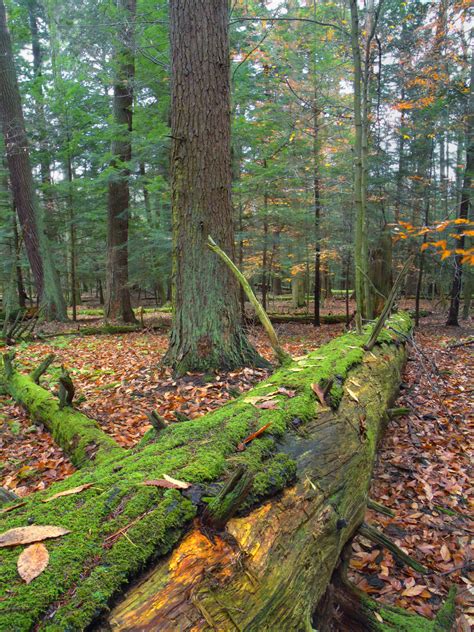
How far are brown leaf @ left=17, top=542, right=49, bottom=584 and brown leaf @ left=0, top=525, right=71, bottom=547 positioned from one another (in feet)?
0.10

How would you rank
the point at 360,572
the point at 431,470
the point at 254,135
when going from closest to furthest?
the point at 360,572 < the point at 431,470 < the point at 254,135

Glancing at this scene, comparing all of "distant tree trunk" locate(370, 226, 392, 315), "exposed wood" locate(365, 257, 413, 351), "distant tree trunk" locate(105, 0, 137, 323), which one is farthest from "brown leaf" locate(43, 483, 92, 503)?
"distant tree trunk" locate(105, 0, 137, 323)

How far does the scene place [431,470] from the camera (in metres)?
3.64

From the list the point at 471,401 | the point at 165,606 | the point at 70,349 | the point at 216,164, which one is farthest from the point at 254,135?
the point at 165,606

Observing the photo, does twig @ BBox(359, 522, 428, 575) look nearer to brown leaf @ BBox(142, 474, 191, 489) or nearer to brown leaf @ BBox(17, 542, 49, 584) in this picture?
brown leaf @ BBox(142, 474, 191, 489)

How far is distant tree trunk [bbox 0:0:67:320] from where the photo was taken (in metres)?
11.9

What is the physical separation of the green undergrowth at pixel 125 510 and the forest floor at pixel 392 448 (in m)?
0.49

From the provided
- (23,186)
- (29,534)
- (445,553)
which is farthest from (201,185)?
(23,186)

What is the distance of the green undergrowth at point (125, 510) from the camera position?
110 centimetres

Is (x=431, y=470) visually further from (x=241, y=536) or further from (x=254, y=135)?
(x=254, y=135)

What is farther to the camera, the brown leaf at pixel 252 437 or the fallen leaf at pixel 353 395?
the fallen leaf at pixel 353 395

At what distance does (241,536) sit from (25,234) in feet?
45.4

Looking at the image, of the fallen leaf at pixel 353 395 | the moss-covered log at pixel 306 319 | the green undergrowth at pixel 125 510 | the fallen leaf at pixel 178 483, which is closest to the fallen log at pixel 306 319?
the moss-covered log at pixel 306 319

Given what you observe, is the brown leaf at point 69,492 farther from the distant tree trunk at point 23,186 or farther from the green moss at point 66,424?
the distant tree trunk at point 23,186
